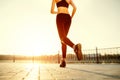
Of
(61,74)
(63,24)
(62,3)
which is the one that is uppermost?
(62,3)

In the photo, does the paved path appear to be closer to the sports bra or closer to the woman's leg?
the woman's leg

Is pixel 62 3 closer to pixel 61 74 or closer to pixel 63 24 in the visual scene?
pixel 63 24

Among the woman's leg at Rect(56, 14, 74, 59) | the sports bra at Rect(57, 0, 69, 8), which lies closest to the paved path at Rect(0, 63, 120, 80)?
the woman's leg at Rect(56, 14, 74, 59)

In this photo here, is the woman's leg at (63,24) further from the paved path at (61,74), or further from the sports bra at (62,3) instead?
the paved path at (61,74)

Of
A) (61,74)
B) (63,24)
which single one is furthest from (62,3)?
(61,74)

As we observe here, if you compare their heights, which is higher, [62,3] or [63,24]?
[62,3]

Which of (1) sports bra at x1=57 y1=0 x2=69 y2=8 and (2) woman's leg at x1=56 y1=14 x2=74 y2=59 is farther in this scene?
(1) sports bra at x1=57 y1=0 x2=69 y2=8

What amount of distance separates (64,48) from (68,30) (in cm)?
63

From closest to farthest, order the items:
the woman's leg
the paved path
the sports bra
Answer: the paved path
the woman's leg
the sports bra

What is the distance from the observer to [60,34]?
5.24m

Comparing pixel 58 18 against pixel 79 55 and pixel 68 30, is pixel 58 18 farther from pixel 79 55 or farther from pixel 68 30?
pixel 79 55

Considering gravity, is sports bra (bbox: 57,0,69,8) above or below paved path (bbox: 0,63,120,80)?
above

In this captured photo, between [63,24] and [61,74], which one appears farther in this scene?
[63,24]

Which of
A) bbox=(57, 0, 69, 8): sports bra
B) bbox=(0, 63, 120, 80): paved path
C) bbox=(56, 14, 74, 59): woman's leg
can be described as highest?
bbox=(57, 0, 69, 8): sports bra
